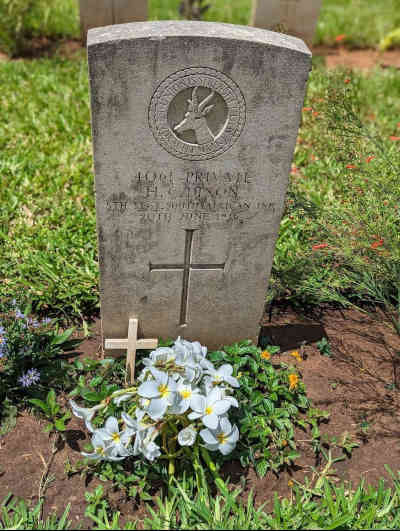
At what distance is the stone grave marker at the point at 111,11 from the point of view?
478 centimetres

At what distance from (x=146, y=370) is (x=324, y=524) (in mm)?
950

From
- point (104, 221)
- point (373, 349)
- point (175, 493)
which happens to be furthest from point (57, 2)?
point (175, 493)

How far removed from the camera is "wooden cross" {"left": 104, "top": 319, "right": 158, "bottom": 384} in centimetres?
265

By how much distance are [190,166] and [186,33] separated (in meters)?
0.53

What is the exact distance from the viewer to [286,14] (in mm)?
5094

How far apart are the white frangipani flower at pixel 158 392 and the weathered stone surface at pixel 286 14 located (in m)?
3.92

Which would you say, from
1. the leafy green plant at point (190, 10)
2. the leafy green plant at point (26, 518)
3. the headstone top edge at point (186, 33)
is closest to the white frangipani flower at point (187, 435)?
the leafy green plant at point (26, 518)

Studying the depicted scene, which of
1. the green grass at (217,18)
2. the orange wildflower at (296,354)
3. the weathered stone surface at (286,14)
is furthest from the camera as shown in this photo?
the green grass at (217,18)

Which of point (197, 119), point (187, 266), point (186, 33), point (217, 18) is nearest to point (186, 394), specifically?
point (187, 266)

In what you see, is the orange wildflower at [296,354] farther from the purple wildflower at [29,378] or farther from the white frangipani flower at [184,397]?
the purple wildflower at [29,378]

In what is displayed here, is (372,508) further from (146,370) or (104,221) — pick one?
(104,221)

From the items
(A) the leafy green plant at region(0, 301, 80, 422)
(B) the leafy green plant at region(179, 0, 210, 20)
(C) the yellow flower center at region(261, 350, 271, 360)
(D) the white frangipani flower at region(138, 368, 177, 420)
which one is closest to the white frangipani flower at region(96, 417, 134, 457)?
(D) the white frangipani flower at region(138, 368, 177, 420)

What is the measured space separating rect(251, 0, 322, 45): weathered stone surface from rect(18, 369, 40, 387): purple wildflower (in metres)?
3.88

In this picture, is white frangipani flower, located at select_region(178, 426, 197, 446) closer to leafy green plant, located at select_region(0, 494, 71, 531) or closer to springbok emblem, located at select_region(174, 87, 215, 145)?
leafy green plant, located at select_region(0, 494, 71, 531)
